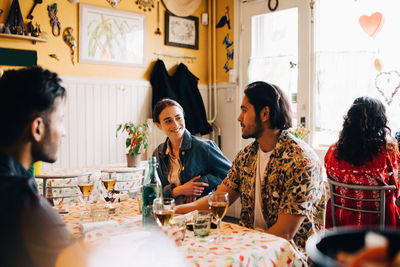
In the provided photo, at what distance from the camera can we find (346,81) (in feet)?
12.6

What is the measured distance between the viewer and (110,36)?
13.7ft

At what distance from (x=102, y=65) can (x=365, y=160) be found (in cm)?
278

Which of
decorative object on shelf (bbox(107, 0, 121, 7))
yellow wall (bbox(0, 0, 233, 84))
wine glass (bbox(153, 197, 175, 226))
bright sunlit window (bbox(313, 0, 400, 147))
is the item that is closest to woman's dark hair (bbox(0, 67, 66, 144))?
wine glass (bbox(153, 197, 175, 226))

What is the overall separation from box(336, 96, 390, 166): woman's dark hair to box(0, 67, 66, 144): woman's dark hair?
2016mm

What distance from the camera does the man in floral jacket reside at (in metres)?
1.62

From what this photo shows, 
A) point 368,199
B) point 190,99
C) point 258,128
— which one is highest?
point 190,99

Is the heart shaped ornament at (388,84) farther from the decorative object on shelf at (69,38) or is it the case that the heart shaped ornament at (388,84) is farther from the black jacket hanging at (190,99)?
the decorative object on shelf at (69,38)

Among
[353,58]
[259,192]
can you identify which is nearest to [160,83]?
[353,58]

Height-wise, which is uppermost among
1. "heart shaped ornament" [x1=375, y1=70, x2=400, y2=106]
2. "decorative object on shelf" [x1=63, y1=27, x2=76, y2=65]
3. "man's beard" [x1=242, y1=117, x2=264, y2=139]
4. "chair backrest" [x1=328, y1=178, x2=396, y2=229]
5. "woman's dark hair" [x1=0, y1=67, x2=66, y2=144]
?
"decorative object on shelf" [x1=63, y1=27, x2=76, y2=65]

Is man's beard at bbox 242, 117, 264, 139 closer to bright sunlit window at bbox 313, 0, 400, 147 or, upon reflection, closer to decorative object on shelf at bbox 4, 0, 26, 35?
bright sunlit window at bbox 313, 0, 400, 147

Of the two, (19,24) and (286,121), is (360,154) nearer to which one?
(286,121)

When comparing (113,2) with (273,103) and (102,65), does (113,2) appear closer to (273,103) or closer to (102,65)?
(102,65)

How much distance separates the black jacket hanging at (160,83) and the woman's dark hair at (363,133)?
2.25 m

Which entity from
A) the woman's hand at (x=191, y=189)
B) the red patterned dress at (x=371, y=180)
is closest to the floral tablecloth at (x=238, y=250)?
the woman's hand at (x=191, y=189)
